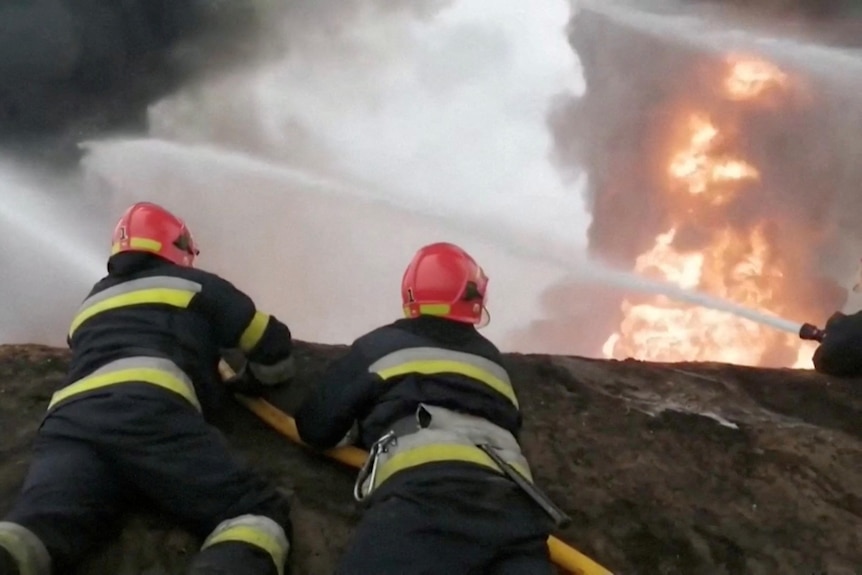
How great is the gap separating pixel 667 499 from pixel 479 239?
8359mm

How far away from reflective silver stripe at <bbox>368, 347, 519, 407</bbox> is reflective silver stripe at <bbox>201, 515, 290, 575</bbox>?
640mm

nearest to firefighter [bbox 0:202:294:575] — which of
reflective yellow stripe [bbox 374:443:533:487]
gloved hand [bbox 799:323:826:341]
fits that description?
reflective yellow stripe [bbox 374:443:533:487]

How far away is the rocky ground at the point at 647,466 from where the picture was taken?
3104 millimetres

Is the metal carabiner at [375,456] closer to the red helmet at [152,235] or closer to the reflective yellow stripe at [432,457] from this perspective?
the reflective yellow stripe at [432,457]

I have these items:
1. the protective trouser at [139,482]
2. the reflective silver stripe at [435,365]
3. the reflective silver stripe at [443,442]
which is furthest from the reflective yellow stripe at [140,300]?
the reflective silver stripe at [443,442]

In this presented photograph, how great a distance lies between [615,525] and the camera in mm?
3273

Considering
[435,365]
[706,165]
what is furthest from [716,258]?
[435,365]

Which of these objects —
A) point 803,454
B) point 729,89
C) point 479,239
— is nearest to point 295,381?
point 803,454

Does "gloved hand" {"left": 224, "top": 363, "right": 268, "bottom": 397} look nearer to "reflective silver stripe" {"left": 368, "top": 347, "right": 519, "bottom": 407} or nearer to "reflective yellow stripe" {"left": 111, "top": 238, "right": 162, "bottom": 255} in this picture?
"reflective yellow stripe" {"left": 111, "top": 238, "right": 162, "bottom": 255}

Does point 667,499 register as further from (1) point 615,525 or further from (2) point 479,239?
(2) point 479,239

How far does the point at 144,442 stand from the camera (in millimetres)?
2727

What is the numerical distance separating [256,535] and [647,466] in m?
1.83

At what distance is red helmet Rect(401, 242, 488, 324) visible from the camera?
3.21 meters

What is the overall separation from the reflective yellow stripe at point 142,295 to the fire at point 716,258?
9.63 m
